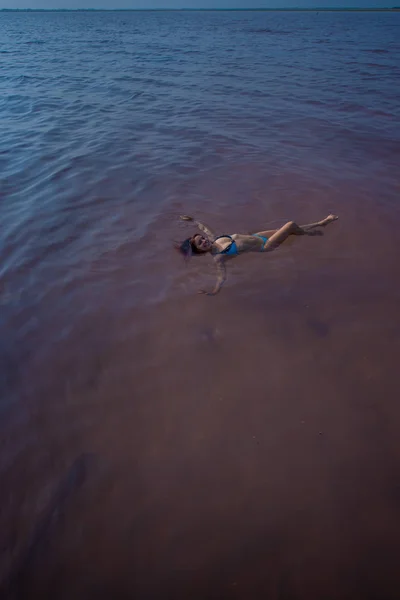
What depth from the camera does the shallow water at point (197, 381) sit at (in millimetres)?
2295

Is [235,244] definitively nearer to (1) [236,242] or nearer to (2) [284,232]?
(1) [236,242]

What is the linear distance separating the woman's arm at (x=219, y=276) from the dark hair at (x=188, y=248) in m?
0.30

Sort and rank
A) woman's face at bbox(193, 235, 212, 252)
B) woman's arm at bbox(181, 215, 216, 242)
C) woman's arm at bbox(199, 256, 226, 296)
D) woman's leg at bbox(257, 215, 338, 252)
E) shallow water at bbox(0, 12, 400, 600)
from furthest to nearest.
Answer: woman's arm at bbox(181, 215, 216, 242), woman's leg at bbox(257, 215, 338, 252), woman's face at bbox(193, 235, 212, 252), woman's arm at bbox(199, 256, 226, 296), shallow water at bbox(0, 12, 400, 600)

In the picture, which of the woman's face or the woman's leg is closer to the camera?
the woman's face

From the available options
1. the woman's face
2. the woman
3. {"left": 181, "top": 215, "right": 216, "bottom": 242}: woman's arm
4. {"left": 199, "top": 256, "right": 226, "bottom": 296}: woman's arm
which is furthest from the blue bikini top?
{"left": 181, "top": 215, "right": 216, "bottom": 242}: woman's arm

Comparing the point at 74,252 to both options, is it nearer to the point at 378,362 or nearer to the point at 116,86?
the point at 378,362

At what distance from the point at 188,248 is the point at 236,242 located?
0.73 meters

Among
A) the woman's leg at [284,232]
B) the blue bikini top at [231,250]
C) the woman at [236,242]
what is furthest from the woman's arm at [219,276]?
the woman's leg at [284,232]

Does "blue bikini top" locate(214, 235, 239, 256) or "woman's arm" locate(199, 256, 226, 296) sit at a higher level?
"blue bikini top" locate(214, 235, 239, 256)

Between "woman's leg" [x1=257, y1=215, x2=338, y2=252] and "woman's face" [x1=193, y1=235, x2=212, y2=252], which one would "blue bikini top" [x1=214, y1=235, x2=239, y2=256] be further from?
"woman's leg" [x1=257, y1=215, x2=338, y2=252]

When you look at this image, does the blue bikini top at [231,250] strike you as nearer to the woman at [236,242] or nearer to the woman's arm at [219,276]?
the woman at [236,242]

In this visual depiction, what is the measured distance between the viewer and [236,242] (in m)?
5.09

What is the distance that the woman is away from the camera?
492 cm

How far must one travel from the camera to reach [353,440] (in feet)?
9.23
